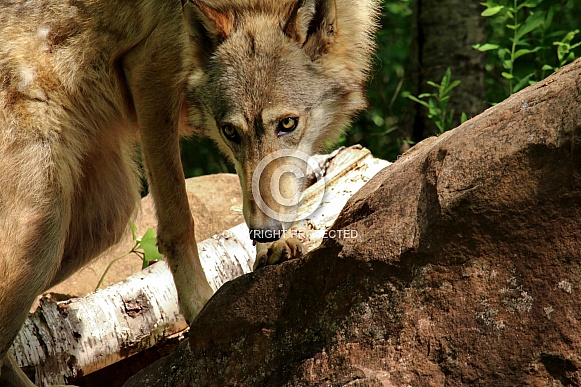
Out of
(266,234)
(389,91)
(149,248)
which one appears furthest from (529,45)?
(266,234)

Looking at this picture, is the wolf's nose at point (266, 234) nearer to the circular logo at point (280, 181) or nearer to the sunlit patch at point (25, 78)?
the circular logo at point (280, 181)

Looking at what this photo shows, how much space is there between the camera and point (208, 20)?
3816mm

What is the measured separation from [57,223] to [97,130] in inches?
27.0

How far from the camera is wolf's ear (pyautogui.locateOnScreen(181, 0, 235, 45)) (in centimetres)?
379

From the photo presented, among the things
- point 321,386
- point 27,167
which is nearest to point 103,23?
point 27,167

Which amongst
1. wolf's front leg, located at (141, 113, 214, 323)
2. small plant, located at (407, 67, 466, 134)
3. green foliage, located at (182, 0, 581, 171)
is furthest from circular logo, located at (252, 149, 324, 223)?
green foliage, located at (182, 0, 581, 171)

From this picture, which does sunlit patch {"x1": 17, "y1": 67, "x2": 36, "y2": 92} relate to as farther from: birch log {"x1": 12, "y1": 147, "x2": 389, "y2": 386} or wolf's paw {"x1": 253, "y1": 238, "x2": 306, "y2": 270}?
wolf's paw {"x1": 253, "y1": 238, "x2": 306, "y2": 270}

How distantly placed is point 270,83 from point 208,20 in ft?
1.53

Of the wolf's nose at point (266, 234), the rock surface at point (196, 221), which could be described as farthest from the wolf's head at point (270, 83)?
the rock surface at point (196, 221)

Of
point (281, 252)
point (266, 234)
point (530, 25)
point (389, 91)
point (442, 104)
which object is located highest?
point (266, 234)

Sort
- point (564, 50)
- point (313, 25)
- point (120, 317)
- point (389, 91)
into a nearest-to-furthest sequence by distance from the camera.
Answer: point (313, 25)
point (120, 317)
point (564, 50)
point (389, 91)

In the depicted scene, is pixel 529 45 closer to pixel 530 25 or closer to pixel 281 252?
pixel 530 25

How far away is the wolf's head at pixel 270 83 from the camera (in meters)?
3.71

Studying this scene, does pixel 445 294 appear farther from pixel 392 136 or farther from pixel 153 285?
pixel 392 136
